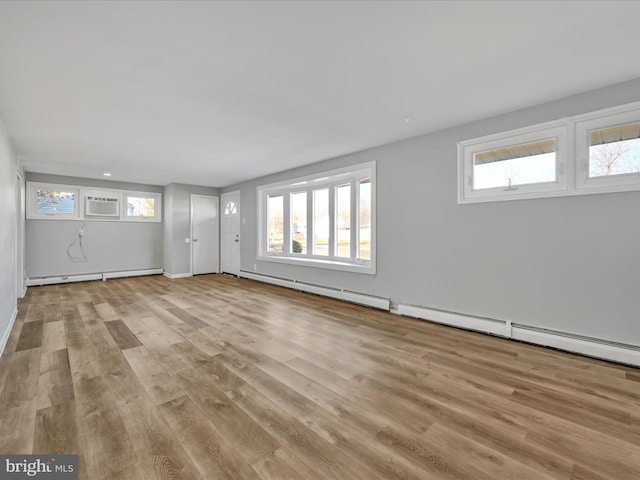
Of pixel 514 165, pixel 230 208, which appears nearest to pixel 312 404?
pixel 514 165

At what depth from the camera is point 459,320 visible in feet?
11.1

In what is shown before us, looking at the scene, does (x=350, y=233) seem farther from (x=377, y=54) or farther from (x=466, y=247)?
(x=377, y=54)

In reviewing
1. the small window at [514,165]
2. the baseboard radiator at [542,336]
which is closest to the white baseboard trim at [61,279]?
the baseboard radiator at [542,336]

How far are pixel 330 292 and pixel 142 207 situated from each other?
565 cm

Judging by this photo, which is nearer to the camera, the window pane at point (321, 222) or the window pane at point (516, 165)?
the window pane at point (516, 165)

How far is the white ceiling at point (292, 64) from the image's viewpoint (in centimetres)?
169

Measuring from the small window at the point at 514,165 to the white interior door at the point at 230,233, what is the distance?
5.49 m

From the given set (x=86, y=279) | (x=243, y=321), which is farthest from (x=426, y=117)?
(x=86, y=279)

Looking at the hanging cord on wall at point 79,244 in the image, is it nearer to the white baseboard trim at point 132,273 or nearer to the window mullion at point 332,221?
the white baseboard trim at point 132,273

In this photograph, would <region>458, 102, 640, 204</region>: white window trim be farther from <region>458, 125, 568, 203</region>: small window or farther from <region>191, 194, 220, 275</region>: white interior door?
<region>191, 194, 220, 275</region>: white interior door

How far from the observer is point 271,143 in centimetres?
411

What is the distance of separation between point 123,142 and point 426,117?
4.03m

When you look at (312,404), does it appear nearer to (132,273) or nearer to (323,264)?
(323,264)

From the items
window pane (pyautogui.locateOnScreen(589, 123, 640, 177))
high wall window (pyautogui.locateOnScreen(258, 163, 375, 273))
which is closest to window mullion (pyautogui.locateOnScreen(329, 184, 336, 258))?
high wall window (pyautogui.locateOnScreen(258, 163, 375, 273))
